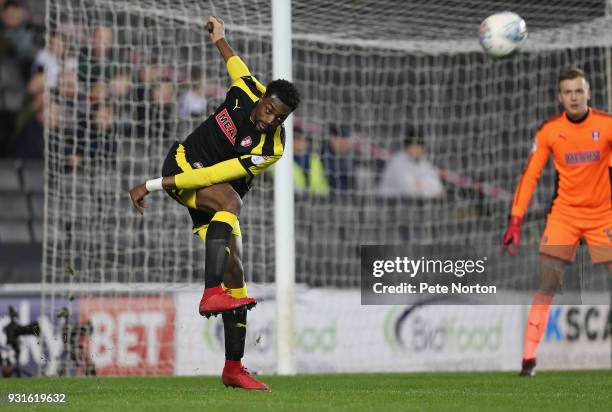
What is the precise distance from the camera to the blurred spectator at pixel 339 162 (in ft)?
38.0

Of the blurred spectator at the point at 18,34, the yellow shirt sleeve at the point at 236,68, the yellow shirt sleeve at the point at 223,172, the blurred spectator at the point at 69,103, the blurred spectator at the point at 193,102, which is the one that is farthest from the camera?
the blurred spectator at the point at 18,34

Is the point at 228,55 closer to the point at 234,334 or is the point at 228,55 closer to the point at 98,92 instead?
the point at 234,334

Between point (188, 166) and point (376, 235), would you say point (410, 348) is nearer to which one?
point (376, 235)

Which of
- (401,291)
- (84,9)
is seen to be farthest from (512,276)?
(84,9)

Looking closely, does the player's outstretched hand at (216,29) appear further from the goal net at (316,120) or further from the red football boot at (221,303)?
the goal net at (316,120)

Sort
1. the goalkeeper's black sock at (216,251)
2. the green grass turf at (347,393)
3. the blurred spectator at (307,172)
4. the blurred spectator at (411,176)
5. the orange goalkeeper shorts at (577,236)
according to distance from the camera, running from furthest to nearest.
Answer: the blurred spectator at (411,176)
the blurred spectator at (307,172)
the orange goalkeeper shorts at (577,236)
the goalkeeper's black sock at (216,251)
the green grass turf at (347,393)

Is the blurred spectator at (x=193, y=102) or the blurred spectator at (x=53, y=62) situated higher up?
the blurred spectator at (x=53, y=62)

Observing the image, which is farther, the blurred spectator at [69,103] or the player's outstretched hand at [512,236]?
the blurred spectator at [69,103]

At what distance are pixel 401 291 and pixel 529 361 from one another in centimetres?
206

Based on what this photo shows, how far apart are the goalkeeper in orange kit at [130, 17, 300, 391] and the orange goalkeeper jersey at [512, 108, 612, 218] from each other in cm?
239

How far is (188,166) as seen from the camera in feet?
19.4

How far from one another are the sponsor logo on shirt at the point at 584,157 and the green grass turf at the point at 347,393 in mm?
1401

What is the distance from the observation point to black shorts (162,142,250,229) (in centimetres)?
587

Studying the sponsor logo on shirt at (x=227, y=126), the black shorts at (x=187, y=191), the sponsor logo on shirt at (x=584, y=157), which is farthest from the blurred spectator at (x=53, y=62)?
the sponsor logo on shirt at (x=584, y=157)
